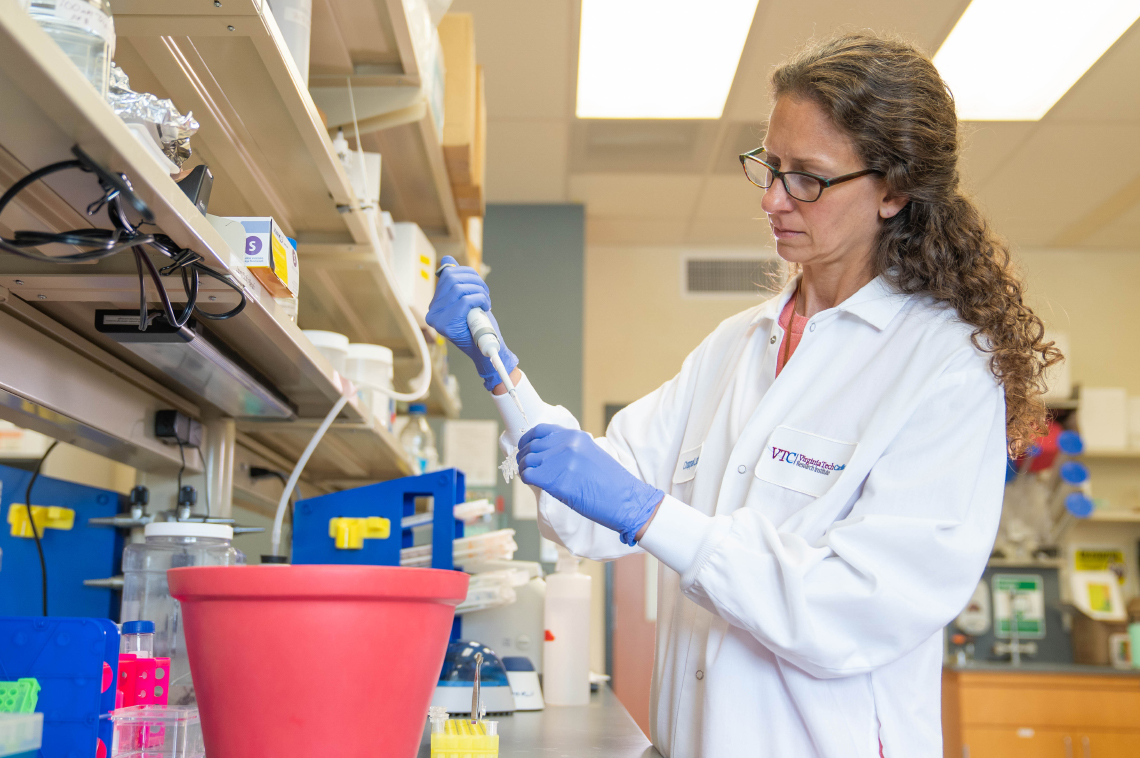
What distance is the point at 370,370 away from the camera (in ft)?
6.00

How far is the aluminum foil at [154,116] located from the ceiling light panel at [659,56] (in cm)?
232

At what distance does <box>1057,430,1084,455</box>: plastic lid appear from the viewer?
4230mm

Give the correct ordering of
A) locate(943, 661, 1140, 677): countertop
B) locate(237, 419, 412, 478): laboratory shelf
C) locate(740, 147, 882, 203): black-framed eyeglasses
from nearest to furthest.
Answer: locate(740, 147, 882, 203): black-framed eyeglasses
locate(237, 419, 412, 478): laboratory shelf
locate(943, 661, 1140, 677): countertop

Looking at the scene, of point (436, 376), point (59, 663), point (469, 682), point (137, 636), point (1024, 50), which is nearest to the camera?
point (59, 663)

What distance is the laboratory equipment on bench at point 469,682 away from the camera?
1.41 metres

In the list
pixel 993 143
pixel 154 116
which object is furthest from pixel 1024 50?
pixel 154 116

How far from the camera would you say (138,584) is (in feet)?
4.86

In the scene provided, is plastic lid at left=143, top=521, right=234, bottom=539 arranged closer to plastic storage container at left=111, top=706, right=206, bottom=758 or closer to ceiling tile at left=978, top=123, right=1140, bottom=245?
plastic storage container at left=111, top=706, right=206, bottom=758

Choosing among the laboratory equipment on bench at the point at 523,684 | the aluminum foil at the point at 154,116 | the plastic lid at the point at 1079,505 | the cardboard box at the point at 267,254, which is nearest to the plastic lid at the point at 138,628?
the cardboard box at the point at 267,254

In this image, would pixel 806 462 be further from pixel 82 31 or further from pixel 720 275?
pixel 720 275

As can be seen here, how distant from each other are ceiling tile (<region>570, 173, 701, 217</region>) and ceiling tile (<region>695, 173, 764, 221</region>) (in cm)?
6

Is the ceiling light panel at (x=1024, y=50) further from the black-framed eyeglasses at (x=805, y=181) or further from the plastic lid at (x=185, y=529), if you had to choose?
the plastic lid at (x=185, y=529)

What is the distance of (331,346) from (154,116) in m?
0.88

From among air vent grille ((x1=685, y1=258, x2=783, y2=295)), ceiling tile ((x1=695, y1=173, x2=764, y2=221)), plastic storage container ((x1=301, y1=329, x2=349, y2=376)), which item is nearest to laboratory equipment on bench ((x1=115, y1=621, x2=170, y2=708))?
plastic storage container ((x1=301, y1=329, x2=349, y2=376))
